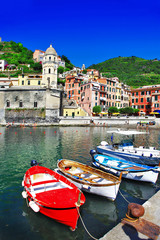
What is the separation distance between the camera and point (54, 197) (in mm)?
7637

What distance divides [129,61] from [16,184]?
18185 cm

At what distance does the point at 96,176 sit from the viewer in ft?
34.1

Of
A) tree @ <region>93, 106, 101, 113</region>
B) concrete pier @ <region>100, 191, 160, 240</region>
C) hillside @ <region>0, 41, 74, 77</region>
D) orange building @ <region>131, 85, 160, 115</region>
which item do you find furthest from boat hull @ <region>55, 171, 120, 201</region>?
hillside @ <region>0, 41, 74, 77</region>

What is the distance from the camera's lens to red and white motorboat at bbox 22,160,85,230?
6.80 meters

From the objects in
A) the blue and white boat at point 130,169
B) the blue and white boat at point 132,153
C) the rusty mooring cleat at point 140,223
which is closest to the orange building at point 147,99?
the blue and white boat at point 132,153

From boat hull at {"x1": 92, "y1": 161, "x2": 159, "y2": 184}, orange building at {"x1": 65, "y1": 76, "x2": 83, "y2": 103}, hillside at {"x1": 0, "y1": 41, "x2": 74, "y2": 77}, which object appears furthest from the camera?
hillside at {"x1": 0, "y1": 41, "x2": 74, "y2": 77}

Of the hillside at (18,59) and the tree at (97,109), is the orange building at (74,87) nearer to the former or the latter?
the tree at (97,109)

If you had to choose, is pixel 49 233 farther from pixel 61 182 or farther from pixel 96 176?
pixel 96 176

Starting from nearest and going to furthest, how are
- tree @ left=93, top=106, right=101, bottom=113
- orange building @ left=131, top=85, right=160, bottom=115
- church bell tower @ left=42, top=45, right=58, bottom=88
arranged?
tree @ left=93, top=106, right=101, bottom=113 < church bell tower @ left=42, top=45, right=58, bottom=88 < orange building @ left=131, top=85, right=160, bottom=115

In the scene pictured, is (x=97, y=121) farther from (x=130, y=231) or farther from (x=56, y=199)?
(x=130, y=231)

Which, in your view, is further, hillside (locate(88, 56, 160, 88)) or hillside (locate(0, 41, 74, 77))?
hillside (locate(88, 56, 160, 88))

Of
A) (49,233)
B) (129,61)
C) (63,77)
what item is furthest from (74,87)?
(129,61)

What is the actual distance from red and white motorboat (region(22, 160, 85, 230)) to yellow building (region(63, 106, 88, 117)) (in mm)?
50787

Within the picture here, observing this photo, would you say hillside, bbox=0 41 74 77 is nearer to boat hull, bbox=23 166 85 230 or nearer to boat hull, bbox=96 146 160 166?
boat hull, bbox=96 146 160 166
